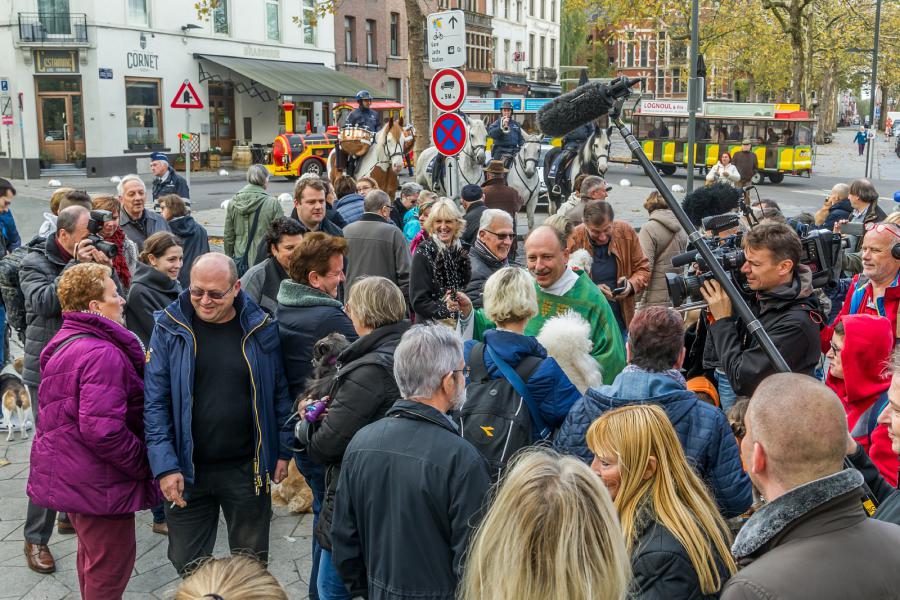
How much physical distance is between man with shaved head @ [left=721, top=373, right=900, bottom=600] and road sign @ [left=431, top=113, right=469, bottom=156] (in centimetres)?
744

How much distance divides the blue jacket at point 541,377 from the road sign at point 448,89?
608 centimetres

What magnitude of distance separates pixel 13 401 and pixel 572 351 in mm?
4512

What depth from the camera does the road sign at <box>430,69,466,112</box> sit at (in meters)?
Answer: 9.41

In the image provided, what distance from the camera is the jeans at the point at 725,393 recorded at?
14.5 ft

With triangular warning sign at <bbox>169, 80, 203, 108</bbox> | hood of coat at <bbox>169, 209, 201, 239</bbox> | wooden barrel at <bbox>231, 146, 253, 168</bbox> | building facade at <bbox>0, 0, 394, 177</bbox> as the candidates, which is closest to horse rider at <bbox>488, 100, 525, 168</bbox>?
triangular warning sign at <bbox>169, 80, 203, 108</bbox>

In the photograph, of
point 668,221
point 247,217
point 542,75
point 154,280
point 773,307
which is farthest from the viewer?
point 542,75

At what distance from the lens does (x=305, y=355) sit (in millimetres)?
4332

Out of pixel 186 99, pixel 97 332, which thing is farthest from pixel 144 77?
pixel 97 332

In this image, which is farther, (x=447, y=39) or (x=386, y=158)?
(x=386, y=158)

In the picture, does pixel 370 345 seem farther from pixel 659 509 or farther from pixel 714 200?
pixel 714 200

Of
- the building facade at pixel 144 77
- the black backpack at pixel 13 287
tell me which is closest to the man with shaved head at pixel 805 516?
the black backpack at pixel 13 287

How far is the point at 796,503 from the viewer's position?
2.13m

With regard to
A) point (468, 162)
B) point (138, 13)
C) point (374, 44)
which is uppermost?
point (374, 44)

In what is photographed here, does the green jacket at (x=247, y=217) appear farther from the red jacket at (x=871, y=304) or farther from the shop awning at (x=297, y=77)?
the shop awning at (x=297, y=77)
